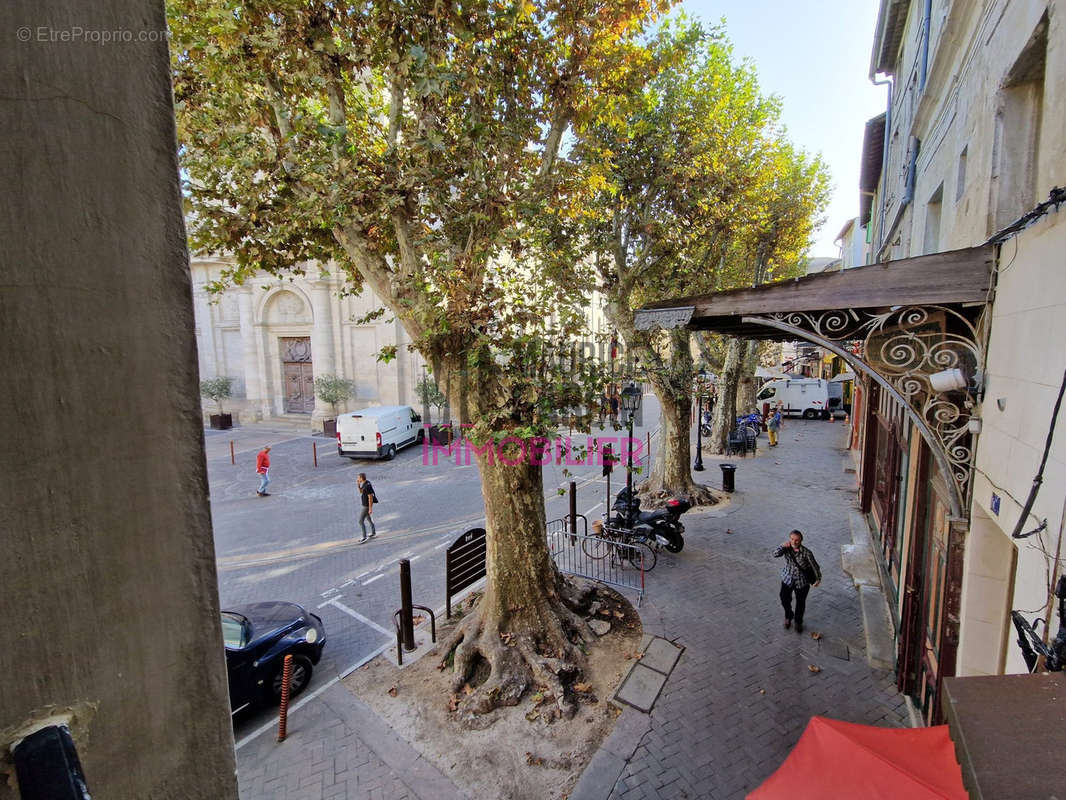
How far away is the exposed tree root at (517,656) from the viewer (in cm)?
621

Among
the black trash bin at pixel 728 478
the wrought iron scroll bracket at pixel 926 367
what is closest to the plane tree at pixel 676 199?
the black trash bin at pixel 728 478

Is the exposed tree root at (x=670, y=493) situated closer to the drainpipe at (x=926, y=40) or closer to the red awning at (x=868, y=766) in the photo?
the drainpipe at (x=926, y=40)

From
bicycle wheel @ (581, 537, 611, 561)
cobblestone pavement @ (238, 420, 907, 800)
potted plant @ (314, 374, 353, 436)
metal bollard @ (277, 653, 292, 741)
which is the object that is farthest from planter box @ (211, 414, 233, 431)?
metal bollard @ (277, 653, 292, 741)

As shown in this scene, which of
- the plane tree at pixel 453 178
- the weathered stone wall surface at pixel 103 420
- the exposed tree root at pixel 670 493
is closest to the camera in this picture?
the weathered stone wall surface at pixel 103 420

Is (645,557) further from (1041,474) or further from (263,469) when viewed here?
(263,469)

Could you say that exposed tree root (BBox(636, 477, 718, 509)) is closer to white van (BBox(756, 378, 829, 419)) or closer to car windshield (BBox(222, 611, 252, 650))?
car windshield (BBox(222, 611, 252, 650))

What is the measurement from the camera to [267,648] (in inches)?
255

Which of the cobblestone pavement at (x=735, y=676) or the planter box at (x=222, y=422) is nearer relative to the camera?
the cobblestone pavement at (x=735, y=676)

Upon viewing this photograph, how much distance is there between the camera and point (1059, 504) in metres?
2.56

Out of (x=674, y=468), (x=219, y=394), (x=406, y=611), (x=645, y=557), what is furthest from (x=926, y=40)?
(x=219, y=394)

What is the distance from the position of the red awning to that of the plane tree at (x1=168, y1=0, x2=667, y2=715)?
3.44 metres

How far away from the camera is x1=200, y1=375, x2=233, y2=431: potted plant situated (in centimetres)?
2752
